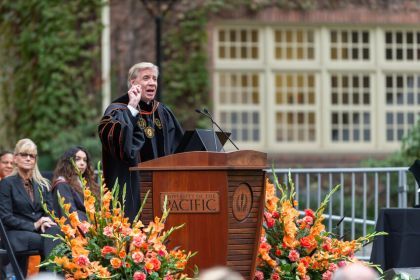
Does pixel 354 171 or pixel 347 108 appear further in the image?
pixel 347 108

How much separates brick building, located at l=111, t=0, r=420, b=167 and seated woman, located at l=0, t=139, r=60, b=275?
9843 millimetres

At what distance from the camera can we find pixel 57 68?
19703 millimetres

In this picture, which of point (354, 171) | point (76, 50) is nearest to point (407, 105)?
point (76, 50)

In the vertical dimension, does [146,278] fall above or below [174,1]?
below

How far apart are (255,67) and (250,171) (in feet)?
42.6

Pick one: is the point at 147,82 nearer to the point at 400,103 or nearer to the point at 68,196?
the point at 68,196

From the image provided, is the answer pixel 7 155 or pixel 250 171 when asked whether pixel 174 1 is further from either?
pixel 250 171

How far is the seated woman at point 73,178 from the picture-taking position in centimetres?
1022

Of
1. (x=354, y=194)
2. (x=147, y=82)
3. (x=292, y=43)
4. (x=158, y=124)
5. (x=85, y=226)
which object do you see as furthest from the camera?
(x=292, y=43)

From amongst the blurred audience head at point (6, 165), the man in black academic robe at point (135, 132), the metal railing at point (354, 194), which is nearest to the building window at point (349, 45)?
the metal railing at point (354, 194)

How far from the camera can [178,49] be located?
1995 cm

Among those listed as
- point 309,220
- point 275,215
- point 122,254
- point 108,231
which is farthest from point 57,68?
point 122,254

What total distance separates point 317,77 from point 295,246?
1274 cm

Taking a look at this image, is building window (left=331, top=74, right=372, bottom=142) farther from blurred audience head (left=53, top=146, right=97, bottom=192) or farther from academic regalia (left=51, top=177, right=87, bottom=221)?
academic regalia (left=51, top=177, right=87, bottom=221)
